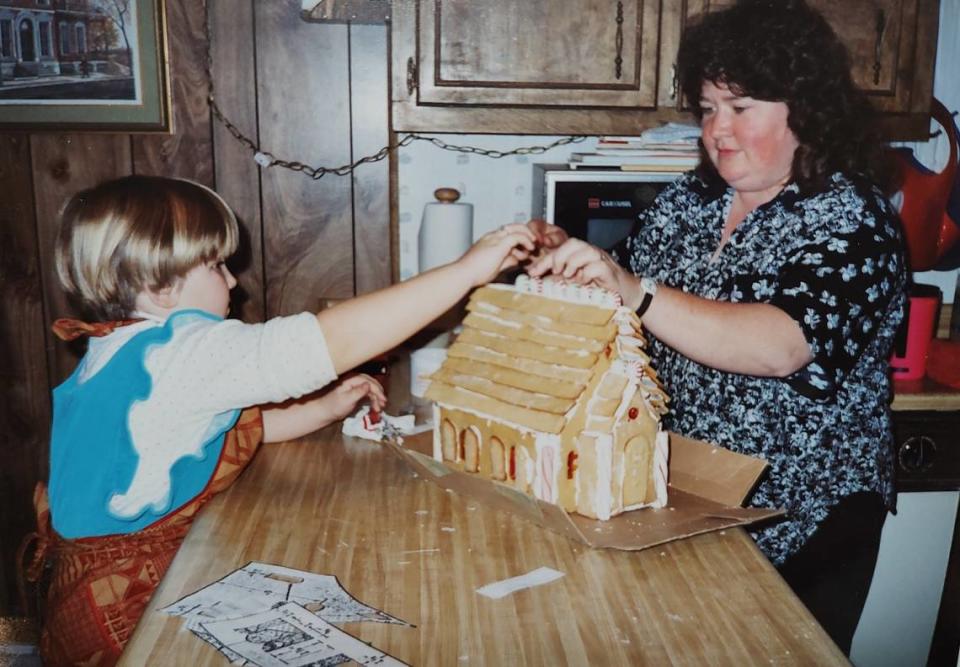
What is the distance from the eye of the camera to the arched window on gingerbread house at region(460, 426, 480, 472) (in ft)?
4.58

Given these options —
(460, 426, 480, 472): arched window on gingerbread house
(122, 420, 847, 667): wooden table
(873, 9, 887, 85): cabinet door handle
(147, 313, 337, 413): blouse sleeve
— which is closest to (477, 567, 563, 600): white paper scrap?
(122, 420, 847, 667): wooden table

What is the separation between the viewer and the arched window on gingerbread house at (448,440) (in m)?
1.44

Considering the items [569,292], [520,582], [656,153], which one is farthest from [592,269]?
[656,153]

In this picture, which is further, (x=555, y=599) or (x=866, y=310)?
(x=866, y=310)

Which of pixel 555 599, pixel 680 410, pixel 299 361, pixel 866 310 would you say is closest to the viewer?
pixel 555 599

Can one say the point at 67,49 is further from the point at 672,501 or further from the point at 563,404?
the point at 672,501

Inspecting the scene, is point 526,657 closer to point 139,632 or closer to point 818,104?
point 139,632

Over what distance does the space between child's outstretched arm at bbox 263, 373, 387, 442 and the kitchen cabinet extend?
2.70 feet

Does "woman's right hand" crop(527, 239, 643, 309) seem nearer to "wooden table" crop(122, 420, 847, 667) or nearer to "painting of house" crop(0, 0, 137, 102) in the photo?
"wooden table" crop(122, 420, 847, 667)

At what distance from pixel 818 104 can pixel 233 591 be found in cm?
130

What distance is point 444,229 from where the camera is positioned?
2.32 meters

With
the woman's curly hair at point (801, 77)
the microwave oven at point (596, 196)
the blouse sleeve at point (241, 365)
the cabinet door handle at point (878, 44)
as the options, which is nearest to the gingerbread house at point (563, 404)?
the blouse sleeve at point (241, 365)

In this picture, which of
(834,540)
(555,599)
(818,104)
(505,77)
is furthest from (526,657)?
(505,77)

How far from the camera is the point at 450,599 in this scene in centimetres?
107
